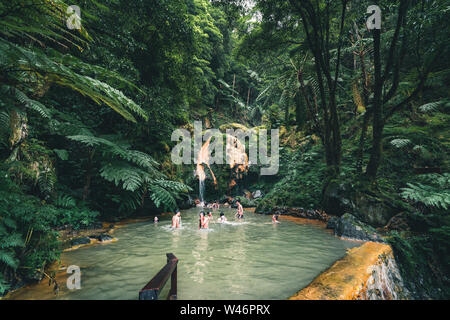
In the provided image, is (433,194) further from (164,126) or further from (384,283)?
(164,126)

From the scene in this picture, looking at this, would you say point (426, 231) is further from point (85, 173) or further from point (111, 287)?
point (85, 173)

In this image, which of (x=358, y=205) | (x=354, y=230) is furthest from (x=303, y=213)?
(x=354, y=230)

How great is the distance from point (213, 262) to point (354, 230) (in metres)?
4.34

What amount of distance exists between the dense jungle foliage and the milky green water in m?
0.99

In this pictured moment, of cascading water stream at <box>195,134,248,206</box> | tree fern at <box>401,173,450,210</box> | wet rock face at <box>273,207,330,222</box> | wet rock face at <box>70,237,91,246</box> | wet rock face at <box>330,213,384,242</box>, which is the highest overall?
cascading water stream at <box>195,134,248,206</box>

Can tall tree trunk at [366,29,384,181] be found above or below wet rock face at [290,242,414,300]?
above

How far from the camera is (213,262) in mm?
4250

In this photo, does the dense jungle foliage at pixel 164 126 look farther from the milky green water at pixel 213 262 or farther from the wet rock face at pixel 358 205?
the milky green water at pixel 213 262

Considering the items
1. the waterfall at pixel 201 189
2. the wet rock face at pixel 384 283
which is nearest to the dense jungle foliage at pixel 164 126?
the wet rock face at pixel 384 283

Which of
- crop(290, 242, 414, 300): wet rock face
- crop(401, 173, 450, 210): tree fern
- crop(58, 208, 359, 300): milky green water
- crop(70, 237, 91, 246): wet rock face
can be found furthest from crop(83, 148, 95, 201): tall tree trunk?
crop(401, 173, 450, 210): tree fern

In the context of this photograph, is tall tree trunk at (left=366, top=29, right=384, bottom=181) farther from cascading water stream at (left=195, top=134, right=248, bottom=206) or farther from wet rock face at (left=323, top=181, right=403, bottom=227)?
cascading water stream at (left=195, top=134, right=248, bottom=206)

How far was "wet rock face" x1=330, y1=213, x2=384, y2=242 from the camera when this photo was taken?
5.63 metres

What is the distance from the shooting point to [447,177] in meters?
5.53
